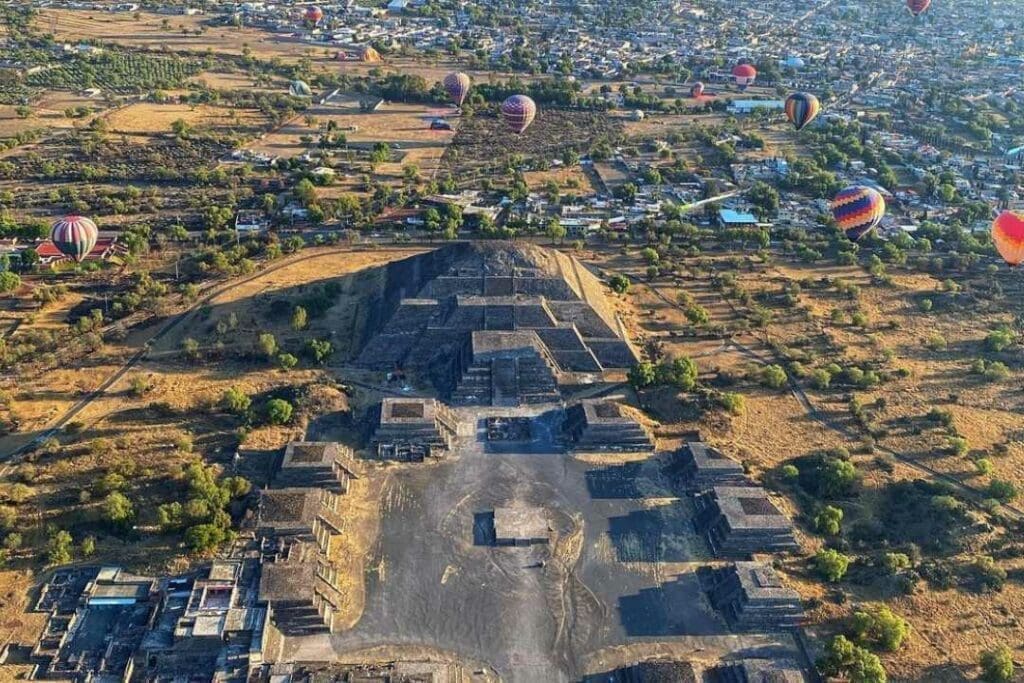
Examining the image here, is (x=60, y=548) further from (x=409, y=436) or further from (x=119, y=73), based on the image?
(x=119, y=73)

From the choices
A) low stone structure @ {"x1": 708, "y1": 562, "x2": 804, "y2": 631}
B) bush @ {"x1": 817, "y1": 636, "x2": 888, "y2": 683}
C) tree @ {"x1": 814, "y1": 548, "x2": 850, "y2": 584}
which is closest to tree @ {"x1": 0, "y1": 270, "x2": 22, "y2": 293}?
low stone structure @ {"x1": 708, "y1": 562, "x2": 804, "y2": 631}

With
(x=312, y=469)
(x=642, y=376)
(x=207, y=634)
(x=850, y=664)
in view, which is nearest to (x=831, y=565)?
(x=850, y=664)

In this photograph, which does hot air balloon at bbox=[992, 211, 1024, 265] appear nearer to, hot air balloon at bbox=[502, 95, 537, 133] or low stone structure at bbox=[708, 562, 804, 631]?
low stone structure at bbox=[708, 562, 804, 631]

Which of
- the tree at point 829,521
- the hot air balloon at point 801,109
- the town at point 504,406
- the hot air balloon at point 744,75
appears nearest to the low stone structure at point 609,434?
the town at point 504,406

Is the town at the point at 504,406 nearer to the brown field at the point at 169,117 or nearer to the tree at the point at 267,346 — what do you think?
the tree at the point at 267,346

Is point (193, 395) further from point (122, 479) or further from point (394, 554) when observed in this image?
point (394, 554)

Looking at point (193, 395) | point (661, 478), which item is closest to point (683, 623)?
point (661, 478)
